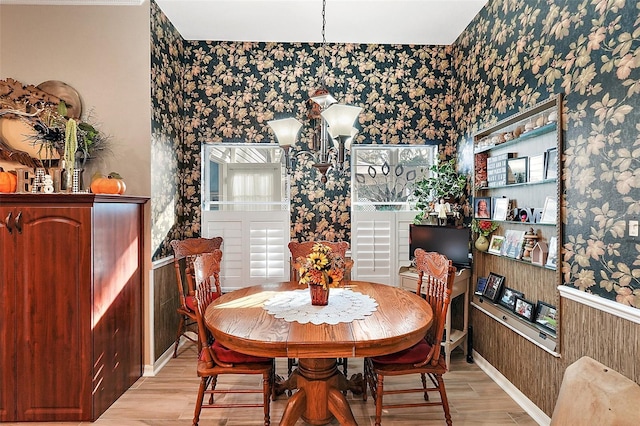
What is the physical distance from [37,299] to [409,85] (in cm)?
378

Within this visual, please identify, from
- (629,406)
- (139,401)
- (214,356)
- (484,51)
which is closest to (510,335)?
(629,406)

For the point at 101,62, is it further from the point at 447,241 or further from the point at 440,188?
the point at 447,241

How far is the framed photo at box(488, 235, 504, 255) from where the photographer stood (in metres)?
3.01

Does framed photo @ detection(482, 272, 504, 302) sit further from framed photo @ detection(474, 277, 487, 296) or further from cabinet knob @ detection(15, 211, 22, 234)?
cabinet knob @ detection(15, 211, 22, 234)

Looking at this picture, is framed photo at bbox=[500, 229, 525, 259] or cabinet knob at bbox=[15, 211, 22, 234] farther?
framed photo at bbox=[500, 229, 525, 259]

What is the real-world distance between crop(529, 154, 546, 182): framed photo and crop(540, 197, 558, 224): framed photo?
0.53 ft

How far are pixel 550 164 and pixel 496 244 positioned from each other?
864 mm

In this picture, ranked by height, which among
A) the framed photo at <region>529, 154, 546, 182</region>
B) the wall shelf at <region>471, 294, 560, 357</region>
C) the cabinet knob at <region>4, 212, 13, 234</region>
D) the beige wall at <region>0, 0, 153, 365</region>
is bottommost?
the wall shelf at <region>471, 294, 560, 357</region>

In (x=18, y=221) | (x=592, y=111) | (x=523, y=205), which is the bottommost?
(x=18, y=221)

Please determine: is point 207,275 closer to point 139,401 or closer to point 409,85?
point 139,401

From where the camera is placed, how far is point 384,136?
3939 mm

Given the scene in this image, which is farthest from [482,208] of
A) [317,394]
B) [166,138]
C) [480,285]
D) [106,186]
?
[106,186]

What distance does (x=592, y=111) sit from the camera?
1967 millimetres

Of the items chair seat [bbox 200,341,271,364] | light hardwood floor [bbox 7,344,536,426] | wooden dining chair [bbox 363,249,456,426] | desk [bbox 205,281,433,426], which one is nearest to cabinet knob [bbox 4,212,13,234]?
light hardwood floor [bbox 7,344,536,426]
